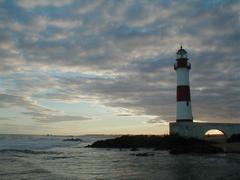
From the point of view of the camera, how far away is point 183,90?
34.5 meters

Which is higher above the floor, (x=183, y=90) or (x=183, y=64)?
(x=183, y=64)

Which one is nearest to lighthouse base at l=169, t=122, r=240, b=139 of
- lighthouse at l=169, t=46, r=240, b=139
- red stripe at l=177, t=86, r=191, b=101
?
lighthouse at l=169, t=46, r=240, b=139

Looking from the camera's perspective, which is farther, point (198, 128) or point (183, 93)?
point (183, 93)

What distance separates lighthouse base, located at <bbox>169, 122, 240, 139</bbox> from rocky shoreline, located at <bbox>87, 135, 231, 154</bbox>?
0.71m

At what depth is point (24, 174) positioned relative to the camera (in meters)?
16.1

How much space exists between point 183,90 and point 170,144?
522 centimetres

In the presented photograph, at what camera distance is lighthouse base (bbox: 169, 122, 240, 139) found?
33.7 meters

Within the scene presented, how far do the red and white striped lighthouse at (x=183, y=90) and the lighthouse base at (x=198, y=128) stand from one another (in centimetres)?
64

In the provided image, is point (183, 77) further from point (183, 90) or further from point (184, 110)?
point (184, 110)

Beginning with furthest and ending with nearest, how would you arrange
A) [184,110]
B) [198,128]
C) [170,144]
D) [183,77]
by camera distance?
[183,77] < [184,110] < [198,128] < [170,144]

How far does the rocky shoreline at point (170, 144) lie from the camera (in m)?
28.7

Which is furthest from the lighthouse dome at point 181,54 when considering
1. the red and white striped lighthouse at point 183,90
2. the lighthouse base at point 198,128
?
the lighthouse base at point 198,128

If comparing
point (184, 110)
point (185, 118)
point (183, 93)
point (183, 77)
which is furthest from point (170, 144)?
point (183, 77)

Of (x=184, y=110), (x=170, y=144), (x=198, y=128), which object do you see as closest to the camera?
(x=170, y=144)
